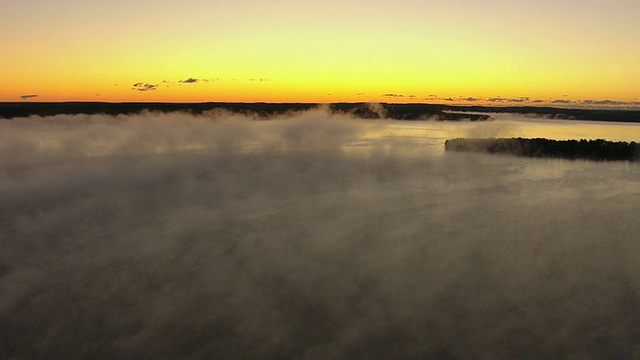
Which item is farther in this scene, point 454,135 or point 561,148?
point 454,135

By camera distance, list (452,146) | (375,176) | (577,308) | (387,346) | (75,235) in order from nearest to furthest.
Result: (387,346) < (577,308) < (75,235) < (375,176) < (452,146)

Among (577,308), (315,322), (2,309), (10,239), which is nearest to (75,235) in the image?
A: (10,239)

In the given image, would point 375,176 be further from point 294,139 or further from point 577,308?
point 294,139

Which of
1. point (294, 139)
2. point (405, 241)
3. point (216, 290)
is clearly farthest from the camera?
point (294, 139)

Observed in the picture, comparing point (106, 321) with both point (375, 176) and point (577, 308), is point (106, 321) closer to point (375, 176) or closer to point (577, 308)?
point (577, 308)

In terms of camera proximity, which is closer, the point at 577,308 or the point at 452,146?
the point at 577,308

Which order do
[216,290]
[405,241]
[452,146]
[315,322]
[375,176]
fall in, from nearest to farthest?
[315,322], [216,290], [405,241], [375,176], [452,146]

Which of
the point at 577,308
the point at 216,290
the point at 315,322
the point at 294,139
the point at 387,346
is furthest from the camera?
the point at 294,139

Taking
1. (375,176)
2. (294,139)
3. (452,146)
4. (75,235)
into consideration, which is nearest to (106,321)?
(75,235)

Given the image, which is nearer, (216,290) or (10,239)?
(216,290)
